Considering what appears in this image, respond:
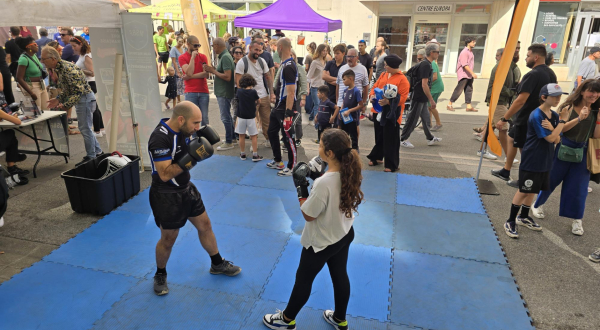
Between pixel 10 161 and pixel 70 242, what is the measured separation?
2.75m

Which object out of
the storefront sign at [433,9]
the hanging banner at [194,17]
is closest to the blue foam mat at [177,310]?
the hanging banner at [194,17]

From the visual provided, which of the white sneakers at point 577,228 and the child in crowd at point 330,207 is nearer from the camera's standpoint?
the child in crowd at point 330,207

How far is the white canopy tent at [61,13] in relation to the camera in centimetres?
409

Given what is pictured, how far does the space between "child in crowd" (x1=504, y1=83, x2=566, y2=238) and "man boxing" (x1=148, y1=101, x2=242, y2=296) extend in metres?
3.53

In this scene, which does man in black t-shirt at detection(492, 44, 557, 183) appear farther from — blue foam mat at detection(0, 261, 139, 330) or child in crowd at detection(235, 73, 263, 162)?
blue foam mat at detection(0, 261, 139, 330)

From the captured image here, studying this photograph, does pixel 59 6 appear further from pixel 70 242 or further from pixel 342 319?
pixel 342 319

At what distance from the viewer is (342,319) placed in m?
3.07

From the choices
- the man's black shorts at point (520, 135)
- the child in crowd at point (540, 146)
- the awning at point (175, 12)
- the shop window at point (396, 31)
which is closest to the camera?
the child in crowd at point (540, 146)

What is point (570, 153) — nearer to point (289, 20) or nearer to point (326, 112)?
point (326, 112)

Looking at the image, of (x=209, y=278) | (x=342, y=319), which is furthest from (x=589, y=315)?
(x=209, y=278)

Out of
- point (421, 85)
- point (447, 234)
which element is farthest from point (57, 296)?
point (421, 85)

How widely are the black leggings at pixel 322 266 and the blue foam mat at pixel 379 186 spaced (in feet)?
9.30

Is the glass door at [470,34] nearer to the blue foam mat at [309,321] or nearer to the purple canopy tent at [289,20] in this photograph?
the purple canopy tent at [289,20]

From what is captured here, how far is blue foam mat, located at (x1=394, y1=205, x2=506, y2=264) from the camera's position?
435 centimetres
